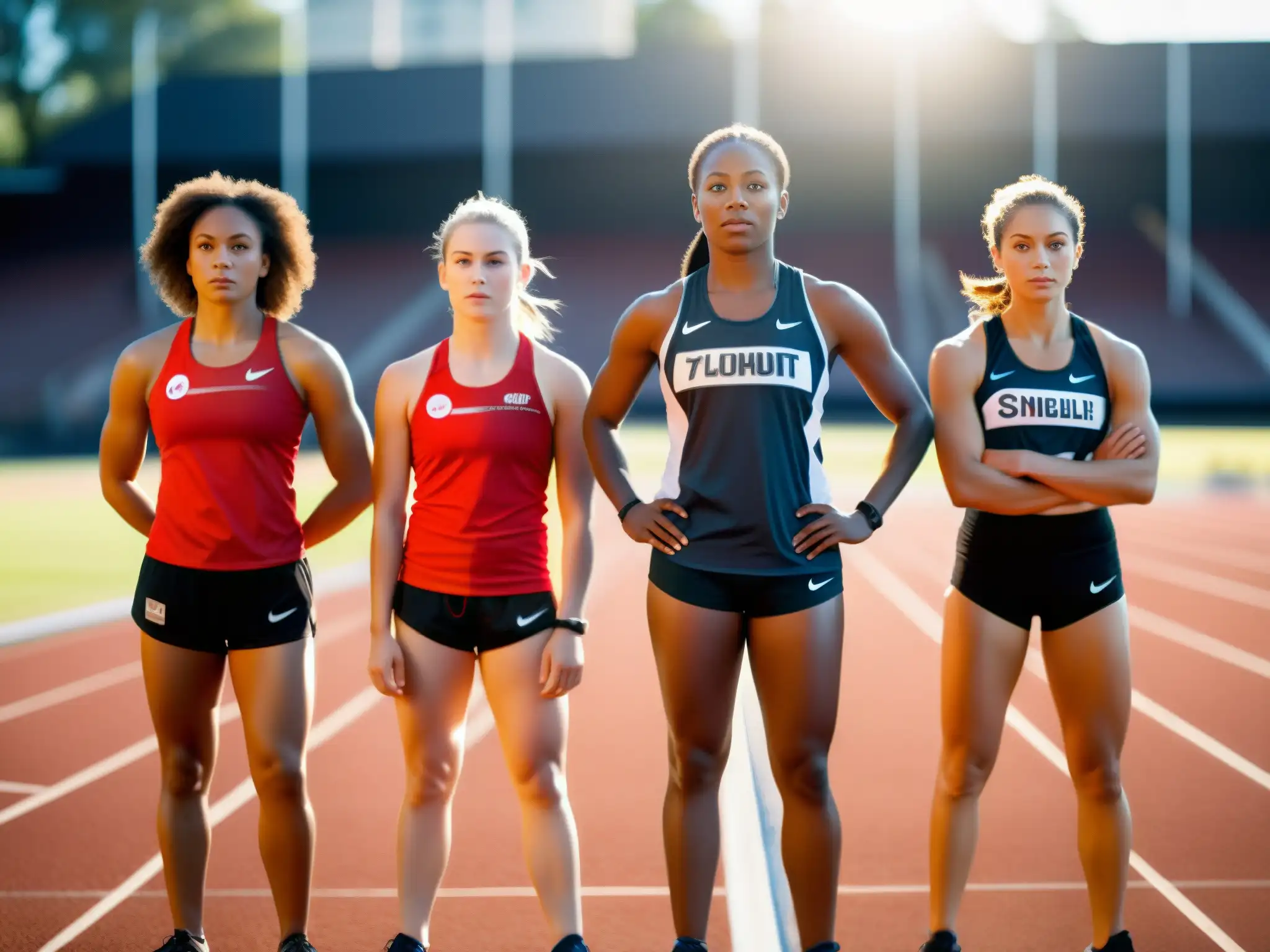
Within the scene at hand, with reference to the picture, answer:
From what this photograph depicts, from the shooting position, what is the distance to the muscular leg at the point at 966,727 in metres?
3.51

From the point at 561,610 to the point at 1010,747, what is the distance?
337 cm

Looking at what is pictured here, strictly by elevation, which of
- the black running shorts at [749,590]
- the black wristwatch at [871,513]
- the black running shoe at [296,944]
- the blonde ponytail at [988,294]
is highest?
the blonde ponytail at [988,294]

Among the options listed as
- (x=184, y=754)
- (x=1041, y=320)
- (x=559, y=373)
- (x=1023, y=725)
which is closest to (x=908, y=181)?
(x=1023, y=725)

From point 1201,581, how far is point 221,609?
968 cm

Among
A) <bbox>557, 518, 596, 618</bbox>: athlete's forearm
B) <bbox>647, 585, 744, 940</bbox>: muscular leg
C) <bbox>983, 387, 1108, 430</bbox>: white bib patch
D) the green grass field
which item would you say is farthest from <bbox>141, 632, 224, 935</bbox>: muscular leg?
the green grass field

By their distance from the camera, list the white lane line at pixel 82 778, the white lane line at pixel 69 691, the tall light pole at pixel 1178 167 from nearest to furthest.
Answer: the white lane line at pixel 82 778 → the white lane line at pixel 69 691 → the tall light pole at pixel 1178 167

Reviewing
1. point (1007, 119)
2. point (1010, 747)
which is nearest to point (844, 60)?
point (1007, 119)

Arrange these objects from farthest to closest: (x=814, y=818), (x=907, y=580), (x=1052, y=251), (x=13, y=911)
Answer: (x=907, y=580)
(x=13, y=911)
(x=1052, y=251)
(x=814, y=818)

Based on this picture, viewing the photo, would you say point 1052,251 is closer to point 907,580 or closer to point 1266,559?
point 907,580

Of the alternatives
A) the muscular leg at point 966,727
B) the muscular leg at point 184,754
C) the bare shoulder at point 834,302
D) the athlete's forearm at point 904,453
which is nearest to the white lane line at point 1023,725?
the muscular leg at point 966,727

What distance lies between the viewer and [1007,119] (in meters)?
31.7

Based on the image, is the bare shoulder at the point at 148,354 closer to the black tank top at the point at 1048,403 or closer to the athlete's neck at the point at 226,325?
the athlete's neck at the point at 226,325

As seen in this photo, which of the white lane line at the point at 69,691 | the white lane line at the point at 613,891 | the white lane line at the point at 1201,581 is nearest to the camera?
the white lane line at the point at 613,891

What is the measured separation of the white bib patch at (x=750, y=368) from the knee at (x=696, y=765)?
86 centimetres
